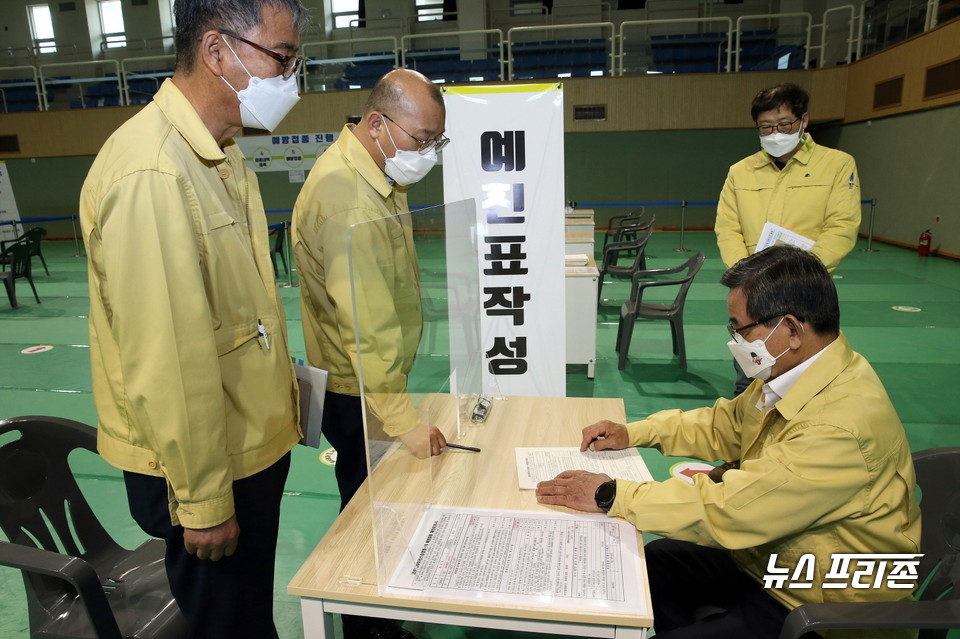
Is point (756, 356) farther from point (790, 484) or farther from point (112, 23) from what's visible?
point (112, 23)

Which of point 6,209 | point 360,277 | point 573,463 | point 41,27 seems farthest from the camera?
point 41,27

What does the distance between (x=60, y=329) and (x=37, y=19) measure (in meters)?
14.0

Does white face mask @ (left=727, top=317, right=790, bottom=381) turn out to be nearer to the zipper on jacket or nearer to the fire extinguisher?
the zipper on jacket

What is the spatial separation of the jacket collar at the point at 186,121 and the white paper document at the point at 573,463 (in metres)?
1.05

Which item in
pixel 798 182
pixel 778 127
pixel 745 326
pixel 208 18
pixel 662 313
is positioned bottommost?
pixel 662 313

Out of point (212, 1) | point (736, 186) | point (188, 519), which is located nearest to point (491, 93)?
point (736, 186)

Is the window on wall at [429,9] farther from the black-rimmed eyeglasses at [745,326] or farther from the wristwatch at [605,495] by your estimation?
the wristwatch at [605,495]

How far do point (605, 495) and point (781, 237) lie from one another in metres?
2.06

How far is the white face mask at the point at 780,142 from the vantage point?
3076 mm

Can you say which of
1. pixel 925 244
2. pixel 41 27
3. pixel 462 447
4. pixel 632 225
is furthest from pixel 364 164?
pixel 41 27

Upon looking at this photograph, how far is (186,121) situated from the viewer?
1196 mm

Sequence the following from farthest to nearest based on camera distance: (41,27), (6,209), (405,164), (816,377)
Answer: (41,27), (6,209), (405,164), (816,377)

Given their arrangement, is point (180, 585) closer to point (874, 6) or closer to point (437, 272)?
point (437, 272)

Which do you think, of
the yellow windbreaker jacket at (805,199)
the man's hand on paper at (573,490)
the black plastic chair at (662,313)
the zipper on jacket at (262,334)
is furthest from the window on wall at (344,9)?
the man's hand on paper at (573,490)
